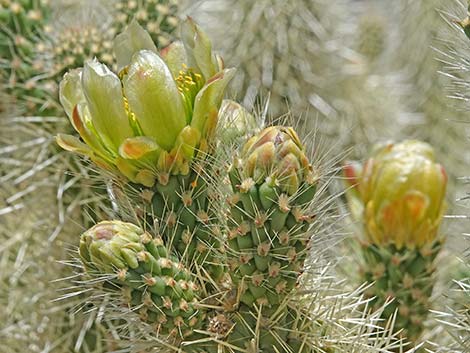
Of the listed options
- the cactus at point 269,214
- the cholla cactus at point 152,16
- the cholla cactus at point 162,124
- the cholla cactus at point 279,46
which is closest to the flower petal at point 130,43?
the cholla cactus at point 162,124

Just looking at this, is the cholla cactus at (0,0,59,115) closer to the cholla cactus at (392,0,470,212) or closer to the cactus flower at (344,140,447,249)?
the cactus flower at (344,140,447,249)

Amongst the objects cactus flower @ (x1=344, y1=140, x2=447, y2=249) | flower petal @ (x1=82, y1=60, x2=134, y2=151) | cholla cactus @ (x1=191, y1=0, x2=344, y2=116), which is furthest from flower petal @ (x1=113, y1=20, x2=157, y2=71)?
cholla cactus @ (x1=191, y1=0, x2=344, y2=116)

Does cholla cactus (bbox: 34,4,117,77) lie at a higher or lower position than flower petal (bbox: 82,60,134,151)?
lower

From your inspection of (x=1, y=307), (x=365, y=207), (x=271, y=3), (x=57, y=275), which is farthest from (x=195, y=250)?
(x=271, y=3)

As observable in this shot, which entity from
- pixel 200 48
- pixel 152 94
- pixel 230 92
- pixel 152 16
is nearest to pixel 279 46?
pixel 230 92

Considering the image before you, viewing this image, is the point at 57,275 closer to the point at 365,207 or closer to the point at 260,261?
the point at 365,207

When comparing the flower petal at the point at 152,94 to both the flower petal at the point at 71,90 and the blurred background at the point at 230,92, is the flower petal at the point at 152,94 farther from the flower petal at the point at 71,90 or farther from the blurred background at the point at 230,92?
the blurred background at the point at 230,92
